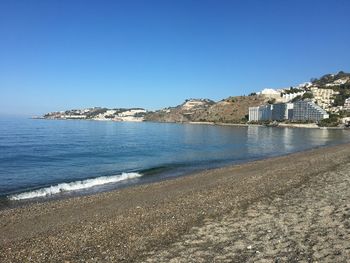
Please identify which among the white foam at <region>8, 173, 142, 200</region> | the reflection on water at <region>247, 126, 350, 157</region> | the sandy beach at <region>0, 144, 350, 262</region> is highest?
the sandy beach at <region>0, 144, 350, 262</region>

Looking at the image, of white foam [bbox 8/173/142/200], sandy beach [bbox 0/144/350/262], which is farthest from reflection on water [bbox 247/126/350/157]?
sandy beach [bbox 0/144/350/262]

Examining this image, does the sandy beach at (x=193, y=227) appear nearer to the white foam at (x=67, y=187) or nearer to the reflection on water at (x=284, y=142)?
the white foam at (x=67, y=187)

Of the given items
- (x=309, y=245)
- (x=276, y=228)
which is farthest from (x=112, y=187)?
(x=309, y=245)

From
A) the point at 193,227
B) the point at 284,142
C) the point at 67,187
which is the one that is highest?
the point at 193,227

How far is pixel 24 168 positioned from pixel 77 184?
32.7 feet

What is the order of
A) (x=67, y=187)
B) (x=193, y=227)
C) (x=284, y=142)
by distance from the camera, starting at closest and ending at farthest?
(x=193, y=227) < (x=67, y=187) < (x=284, y=142)

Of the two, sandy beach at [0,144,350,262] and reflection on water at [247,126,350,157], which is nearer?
sandy beach at [0,144,350,262]

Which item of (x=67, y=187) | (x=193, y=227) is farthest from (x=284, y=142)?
(x=193, y=227)

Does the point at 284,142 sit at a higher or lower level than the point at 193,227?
lower

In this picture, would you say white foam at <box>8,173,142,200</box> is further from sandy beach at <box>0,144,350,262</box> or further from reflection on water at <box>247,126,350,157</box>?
reflection on water at <box>247,126,350,157</box>

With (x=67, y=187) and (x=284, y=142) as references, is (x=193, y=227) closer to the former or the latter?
(x=67, y=187)

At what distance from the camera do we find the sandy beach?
8.61 meters

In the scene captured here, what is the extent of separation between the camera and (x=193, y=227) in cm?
1086

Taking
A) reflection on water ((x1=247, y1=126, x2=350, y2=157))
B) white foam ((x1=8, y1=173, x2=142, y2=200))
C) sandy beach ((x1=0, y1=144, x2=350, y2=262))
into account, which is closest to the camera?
sandy beach ((x1=0, y1=144, x2=350, y2=262))
